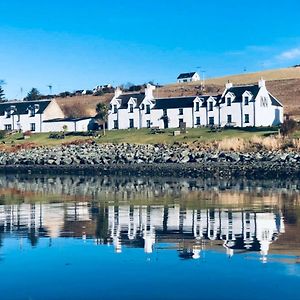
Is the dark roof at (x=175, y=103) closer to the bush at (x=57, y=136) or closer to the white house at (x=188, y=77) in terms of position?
the bush at (x=57, y=136)

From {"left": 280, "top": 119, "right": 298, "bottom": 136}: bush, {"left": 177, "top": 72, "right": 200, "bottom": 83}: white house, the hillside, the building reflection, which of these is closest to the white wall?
the hillside

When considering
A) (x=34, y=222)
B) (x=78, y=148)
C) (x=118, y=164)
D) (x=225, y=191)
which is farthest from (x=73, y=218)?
(x=78, y=148)

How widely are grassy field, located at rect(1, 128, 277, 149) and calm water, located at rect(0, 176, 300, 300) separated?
31545 mm

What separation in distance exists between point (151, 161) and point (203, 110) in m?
22.4

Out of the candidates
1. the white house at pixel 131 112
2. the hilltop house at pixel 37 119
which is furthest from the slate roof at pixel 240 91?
the hilltop house at pixel 37 119

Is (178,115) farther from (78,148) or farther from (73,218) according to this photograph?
(73,218)

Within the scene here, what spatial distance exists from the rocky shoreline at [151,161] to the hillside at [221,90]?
44854 millimetres

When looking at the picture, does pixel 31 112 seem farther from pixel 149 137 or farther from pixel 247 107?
pixel 247 107

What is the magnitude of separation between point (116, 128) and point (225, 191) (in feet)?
157

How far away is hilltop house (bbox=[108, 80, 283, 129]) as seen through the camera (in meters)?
75.6

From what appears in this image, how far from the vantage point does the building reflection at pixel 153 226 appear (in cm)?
1812

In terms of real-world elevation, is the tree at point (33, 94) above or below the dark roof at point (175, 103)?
above

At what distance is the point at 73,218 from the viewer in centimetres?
2441

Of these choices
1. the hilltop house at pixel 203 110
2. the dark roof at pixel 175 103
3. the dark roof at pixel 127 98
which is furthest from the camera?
the dark roof at pixel 127 98
